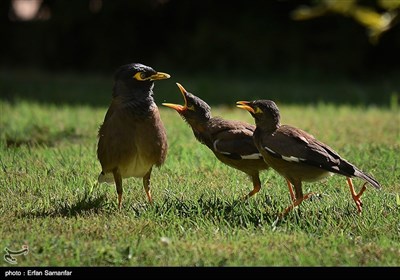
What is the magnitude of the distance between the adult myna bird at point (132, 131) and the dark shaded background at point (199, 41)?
8.82 m

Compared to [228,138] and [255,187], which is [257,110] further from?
[255,187]

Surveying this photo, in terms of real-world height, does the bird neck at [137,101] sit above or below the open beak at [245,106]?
below

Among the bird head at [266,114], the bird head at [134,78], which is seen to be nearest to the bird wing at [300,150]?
the bird head at [266,114]

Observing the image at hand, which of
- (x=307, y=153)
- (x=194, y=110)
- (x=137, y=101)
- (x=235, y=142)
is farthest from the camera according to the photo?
(x=194, y=110)

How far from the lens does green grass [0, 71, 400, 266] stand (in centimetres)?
492

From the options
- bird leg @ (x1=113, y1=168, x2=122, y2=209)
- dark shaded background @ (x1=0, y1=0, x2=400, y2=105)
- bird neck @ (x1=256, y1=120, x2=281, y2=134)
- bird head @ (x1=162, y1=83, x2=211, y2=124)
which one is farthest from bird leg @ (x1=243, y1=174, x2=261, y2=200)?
dark shaded background @ (x1=0, y1=0, x2=400, y2=105)

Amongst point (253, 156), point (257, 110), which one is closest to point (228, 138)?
point (253, 156)

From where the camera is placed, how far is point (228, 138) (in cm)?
639

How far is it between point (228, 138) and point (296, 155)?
772mm

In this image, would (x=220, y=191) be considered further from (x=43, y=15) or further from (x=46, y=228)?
(x=43, y=15)

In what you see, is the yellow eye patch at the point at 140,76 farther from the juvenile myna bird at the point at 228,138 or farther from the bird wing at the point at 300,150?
the bird wing at the point at 300,150

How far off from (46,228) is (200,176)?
6.52ft

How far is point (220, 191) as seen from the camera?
655cm

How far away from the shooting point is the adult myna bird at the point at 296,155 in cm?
573
